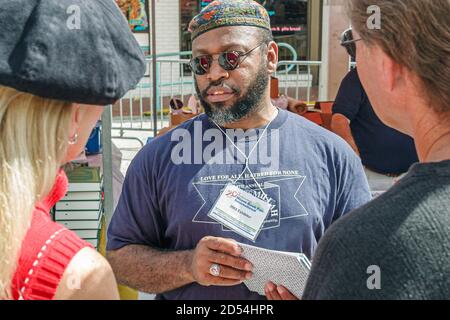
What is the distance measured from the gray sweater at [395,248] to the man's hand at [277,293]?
71cm

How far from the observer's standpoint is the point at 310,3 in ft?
40.2

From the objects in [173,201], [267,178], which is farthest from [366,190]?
[173,201]

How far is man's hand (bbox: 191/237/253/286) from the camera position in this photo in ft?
6.14

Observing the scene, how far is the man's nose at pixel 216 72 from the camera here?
226 centimetres

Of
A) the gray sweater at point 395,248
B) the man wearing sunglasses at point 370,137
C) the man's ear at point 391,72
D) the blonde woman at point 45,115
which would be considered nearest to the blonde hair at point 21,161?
the blonde woman at point 45,115

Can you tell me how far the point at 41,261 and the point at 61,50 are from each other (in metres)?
0.36

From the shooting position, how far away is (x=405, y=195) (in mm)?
1120

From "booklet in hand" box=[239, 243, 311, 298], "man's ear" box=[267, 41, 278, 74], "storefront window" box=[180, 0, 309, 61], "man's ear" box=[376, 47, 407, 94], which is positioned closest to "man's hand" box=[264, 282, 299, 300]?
"booklet in hand" box=[239, 243, 311, 298]

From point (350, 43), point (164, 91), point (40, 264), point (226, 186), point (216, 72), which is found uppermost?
point (350, 43)

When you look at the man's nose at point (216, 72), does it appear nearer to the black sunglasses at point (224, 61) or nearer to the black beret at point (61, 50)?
the black sunglasses at point (224, 61)

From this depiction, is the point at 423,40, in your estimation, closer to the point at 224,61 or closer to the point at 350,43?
the point at 350,43

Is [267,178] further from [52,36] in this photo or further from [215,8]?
[52,36]

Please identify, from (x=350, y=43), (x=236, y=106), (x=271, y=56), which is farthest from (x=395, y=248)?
(x=271, y=56)

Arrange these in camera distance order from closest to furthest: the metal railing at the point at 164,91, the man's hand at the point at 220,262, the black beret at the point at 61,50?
1. the black beret at the point at 61,50
2. the man's hand at the point at 220,262
3. the metal railing at the point at 164,91
